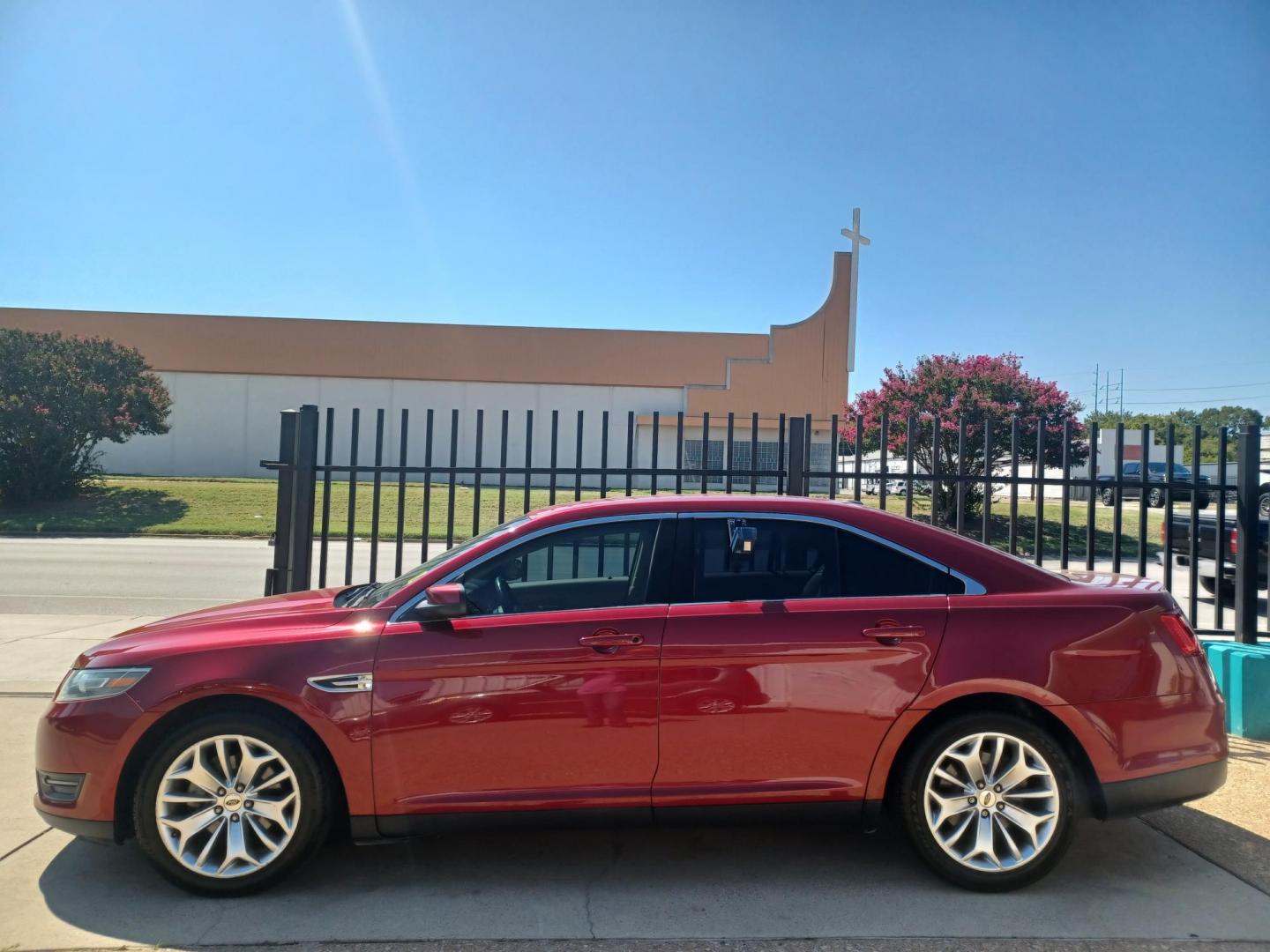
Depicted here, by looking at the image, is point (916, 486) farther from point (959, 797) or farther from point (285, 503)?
point (959, 797)

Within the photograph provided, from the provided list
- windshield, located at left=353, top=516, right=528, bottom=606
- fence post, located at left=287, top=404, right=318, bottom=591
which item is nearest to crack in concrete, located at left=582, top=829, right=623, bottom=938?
windshield, located at left=353, top=516, right=528, bottom=606

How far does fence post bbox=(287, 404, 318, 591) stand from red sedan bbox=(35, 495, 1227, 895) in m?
2.80

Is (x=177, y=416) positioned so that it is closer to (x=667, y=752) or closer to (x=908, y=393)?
(x=908, y=393)

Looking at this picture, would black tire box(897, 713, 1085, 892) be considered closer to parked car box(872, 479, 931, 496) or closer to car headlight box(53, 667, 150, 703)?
parked car box(872, 479, 931, 496)

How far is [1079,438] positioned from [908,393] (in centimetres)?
397

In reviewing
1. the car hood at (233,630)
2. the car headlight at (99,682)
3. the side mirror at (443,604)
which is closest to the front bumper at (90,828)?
the car headlight at (99,682)

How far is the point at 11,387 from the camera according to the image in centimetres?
2534

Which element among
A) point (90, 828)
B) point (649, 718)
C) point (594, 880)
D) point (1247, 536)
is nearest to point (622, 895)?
point (594, 880)

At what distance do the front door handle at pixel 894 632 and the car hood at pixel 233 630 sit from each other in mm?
2001

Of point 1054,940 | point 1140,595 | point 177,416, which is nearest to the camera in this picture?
point 1054,940

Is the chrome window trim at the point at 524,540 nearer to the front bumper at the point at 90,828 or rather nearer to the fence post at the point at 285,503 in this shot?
the front bumper at the point at 90,828

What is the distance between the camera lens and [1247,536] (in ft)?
21.5

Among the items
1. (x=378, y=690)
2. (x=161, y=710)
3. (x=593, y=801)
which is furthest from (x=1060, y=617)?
(x=161, y=710)

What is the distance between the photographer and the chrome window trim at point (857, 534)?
12.1ft
